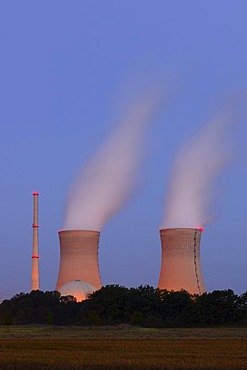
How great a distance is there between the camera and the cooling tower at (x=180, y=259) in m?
47.4

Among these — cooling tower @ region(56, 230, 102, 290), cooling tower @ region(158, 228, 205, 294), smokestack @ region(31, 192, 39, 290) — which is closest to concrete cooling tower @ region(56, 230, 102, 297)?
cooling tower @ region(56, 230, 102, 290)

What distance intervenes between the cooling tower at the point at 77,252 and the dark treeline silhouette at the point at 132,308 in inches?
225

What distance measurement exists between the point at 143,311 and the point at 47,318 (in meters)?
8.17

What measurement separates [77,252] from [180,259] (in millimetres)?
7622

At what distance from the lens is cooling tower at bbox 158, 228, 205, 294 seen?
47406mm

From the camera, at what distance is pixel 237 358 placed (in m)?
19.9

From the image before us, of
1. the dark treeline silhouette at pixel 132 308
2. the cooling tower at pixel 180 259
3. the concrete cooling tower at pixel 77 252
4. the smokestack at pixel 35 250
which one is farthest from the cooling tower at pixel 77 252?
the smokestack at pixel 35 250

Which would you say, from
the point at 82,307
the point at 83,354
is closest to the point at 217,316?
the point at 82,307

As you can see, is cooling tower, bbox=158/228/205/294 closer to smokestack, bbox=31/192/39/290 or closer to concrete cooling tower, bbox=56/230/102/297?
concrete cooling tower, bbox=56/230/102/297

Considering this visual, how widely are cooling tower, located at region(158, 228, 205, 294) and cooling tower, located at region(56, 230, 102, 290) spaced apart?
5375 millimetres

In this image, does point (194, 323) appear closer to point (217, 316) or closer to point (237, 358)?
point (217, 316)

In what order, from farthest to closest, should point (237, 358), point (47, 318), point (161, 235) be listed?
point (47, 318)
point (161, 235)
point (237, 358)

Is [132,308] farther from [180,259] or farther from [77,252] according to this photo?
[180,259]

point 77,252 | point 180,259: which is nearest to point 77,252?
point 77,252
